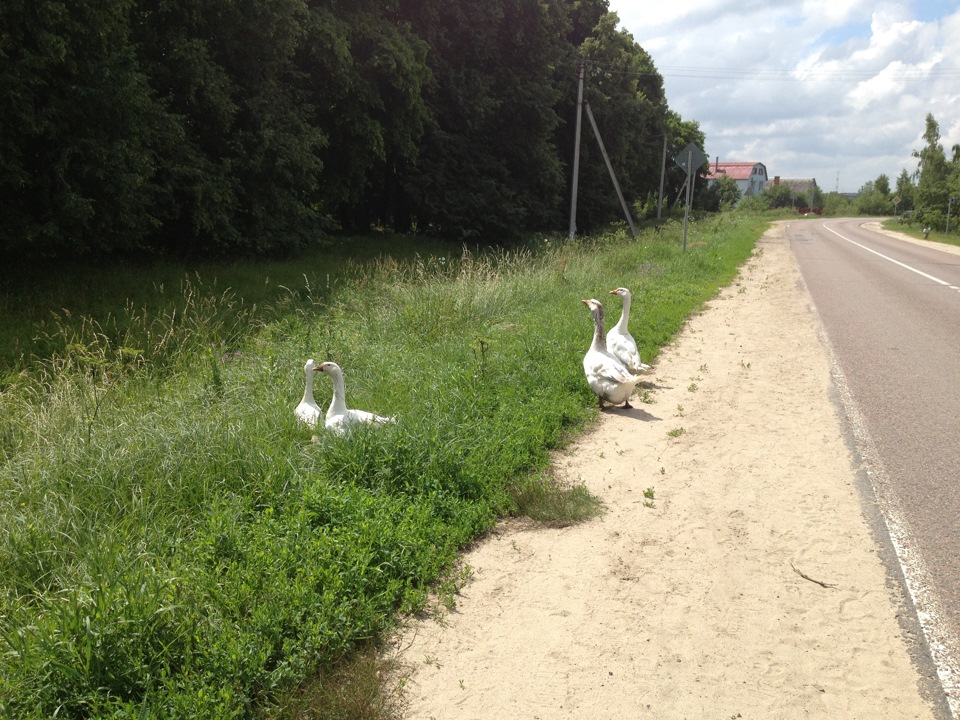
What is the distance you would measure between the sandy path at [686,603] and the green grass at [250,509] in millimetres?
330

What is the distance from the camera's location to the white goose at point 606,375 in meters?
7.26

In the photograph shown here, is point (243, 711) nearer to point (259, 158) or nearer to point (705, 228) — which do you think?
point (259, 158)

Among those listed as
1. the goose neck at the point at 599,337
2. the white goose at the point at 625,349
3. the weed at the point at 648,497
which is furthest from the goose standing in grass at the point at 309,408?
the white goose at the point at 625,349

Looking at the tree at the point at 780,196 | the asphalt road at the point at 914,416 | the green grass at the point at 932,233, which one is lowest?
the green grass at the point at 932,233

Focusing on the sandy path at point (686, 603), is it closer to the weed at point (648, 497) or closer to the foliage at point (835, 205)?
the weed at point (648, 497)

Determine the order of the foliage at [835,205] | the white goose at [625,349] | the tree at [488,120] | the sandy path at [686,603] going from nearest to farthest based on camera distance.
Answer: the sandy path at [686,603]
the white goose at [625,349]
the tree at [488,120]
the foliage at [835,205]

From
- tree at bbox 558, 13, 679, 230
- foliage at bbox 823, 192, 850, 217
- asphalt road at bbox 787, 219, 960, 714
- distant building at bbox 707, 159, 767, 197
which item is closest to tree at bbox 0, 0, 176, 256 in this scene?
asphalt road at bbox 787, 219, 960, 714

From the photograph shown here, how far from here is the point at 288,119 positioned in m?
18.0

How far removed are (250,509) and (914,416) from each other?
20.2 ft

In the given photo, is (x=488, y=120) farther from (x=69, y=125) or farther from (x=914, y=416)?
(x=914, y=416)

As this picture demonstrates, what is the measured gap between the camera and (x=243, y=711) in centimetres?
307

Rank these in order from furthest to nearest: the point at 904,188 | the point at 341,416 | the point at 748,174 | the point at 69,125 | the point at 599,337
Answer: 1. the point at 748,174
2. the point at 904,188
3. the point at 69,125
4. the point at 599,337
5. the point at 341,416

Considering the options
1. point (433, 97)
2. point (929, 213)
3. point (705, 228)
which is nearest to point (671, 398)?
point (433, 97)

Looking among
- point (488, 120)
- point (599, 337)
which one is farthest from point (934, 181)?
point (599, 337)
